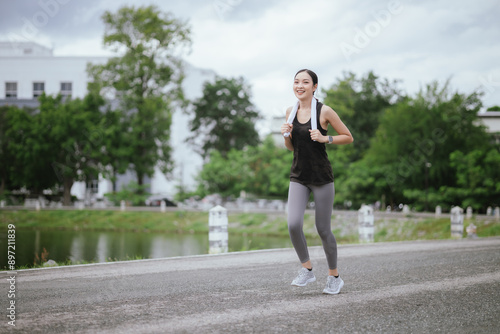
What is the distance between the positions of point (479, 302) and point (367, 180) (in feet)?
132

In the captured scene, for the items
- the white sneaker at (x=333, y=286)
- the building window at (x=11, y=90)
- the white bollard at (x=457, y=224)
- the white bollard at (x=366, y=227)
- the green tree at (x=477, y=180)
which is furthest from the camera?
the building window at (x=11, y=90)

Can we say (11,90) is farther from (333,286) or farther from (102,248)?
(333,286)

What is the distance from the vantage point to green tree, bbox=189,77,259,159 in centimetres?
5842

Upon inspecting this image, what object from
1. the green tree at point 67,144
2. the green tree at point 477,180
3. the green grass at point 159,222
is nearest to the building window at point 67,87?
the green tree at point 67,144

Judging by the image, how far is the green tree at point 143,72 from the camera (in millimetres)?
42219

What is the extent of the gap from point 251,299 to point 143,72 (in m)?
39.0

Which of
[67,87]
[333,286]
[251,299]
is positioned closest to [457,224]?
[333,286]

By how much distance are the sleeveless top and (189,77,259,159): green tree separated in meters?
52.9

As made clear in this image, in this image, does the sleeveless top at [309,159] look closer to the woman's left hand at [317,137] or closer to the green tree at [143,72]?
the woman's left hand at [317,137]

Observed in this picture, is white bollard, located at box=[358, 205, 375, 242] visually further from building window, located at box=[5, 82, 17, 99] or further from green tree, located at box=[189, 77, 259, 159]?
building window, located at box=[5, 82, 17, 99]

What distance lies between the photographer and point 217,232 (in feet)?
37.0

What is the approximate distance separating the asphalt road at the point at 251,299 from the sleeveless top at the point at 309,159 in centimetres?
105

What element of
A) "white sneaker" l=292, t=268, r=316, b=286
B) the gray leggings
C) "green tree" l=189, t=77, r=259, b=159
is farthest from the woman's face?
"green tree" l=189, t=77, r=259, b=159

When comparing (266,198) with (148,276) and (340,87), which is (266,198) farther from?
(148,276)
